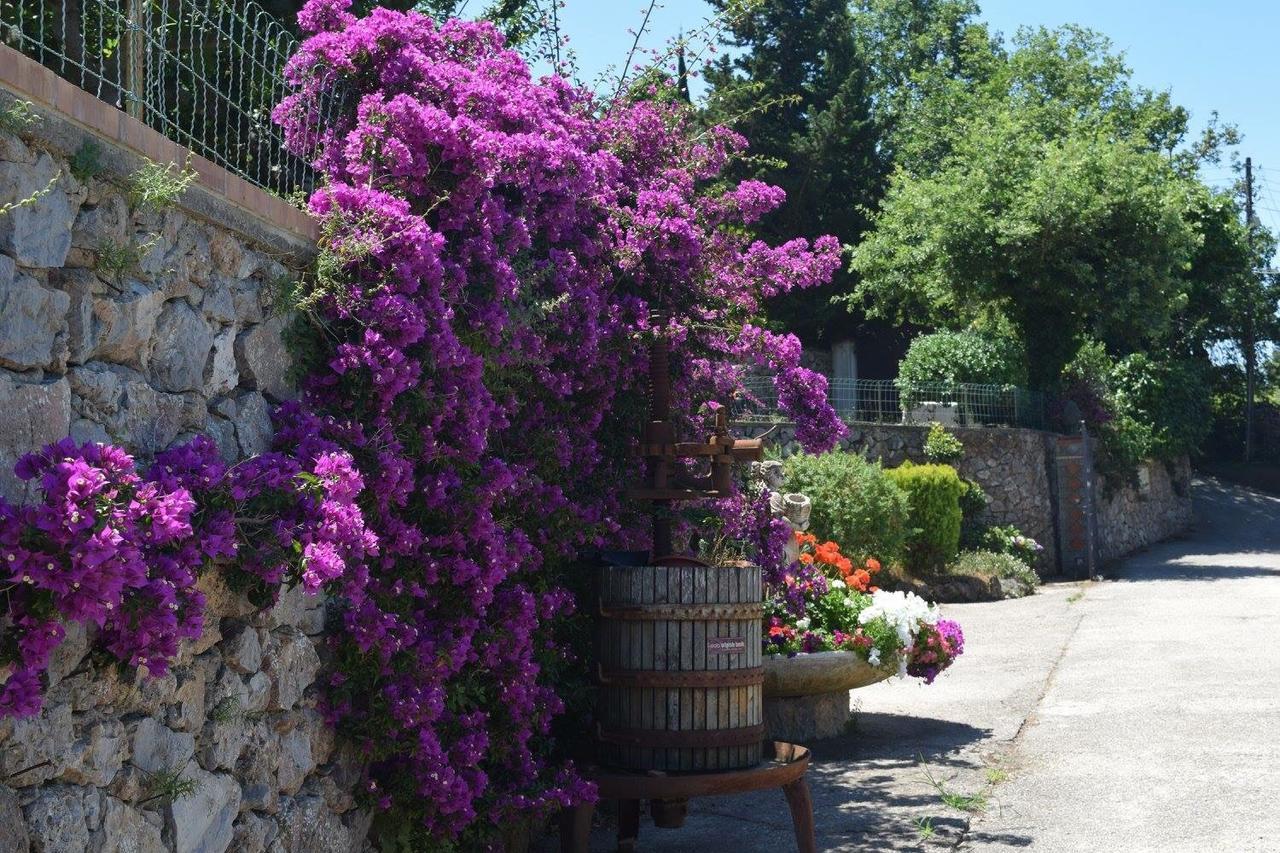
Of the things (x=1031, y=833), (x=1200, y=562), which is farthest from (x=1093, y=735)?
(x=1200, y=562)

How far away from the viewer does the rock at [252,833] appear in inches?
146

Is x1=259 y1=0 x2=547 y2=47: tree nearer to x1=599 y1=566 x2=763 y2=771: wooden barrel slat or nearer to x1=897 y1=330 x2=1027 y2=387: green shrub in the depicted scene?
x1=599 y1=566 x2=763 y2=771: wooden barrel slat

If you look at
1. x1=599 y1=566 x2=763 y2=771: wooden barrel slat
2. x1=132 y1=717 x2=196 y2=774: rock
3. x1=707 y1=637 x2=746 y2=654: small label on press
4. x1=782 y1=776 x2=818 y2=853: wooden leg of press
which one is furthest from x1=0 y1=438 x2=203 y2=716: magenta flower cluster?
x1=782 y1=776 x2=818 y2=853: wooden leg of press

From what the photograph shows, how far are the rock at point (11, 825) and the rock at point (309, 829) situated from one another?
1.17 m

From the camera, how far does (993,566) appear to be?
1700 centimetres

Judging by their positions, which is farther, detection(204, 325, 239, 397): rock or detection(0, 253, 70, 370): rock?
detection(204, 325, 239, 397): rock

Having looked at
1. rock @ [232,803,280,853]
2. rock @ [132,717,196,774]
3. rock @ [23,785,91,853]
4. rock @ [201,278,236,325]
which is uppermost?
rock @ [201,278,236,325]

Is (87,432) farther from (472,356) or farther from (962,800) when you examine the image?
(962,800)

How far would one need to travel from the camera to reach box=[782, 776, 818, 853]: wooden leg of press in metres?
5.28

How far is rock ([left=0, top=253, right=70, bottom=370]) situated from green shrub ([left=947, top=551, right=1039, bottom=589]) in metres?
14.5

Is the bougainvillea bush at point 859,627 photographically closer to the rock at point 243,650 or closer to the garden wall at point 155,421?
the garden wall at point 155,421

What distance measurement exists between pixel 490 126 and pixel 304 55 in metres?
0.81

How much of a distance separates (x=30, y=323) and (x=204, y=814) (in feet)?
4.53

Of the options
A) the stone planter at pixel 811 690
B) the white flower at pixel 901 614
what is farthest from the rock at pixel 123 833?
the white flower at pixel 901 614
